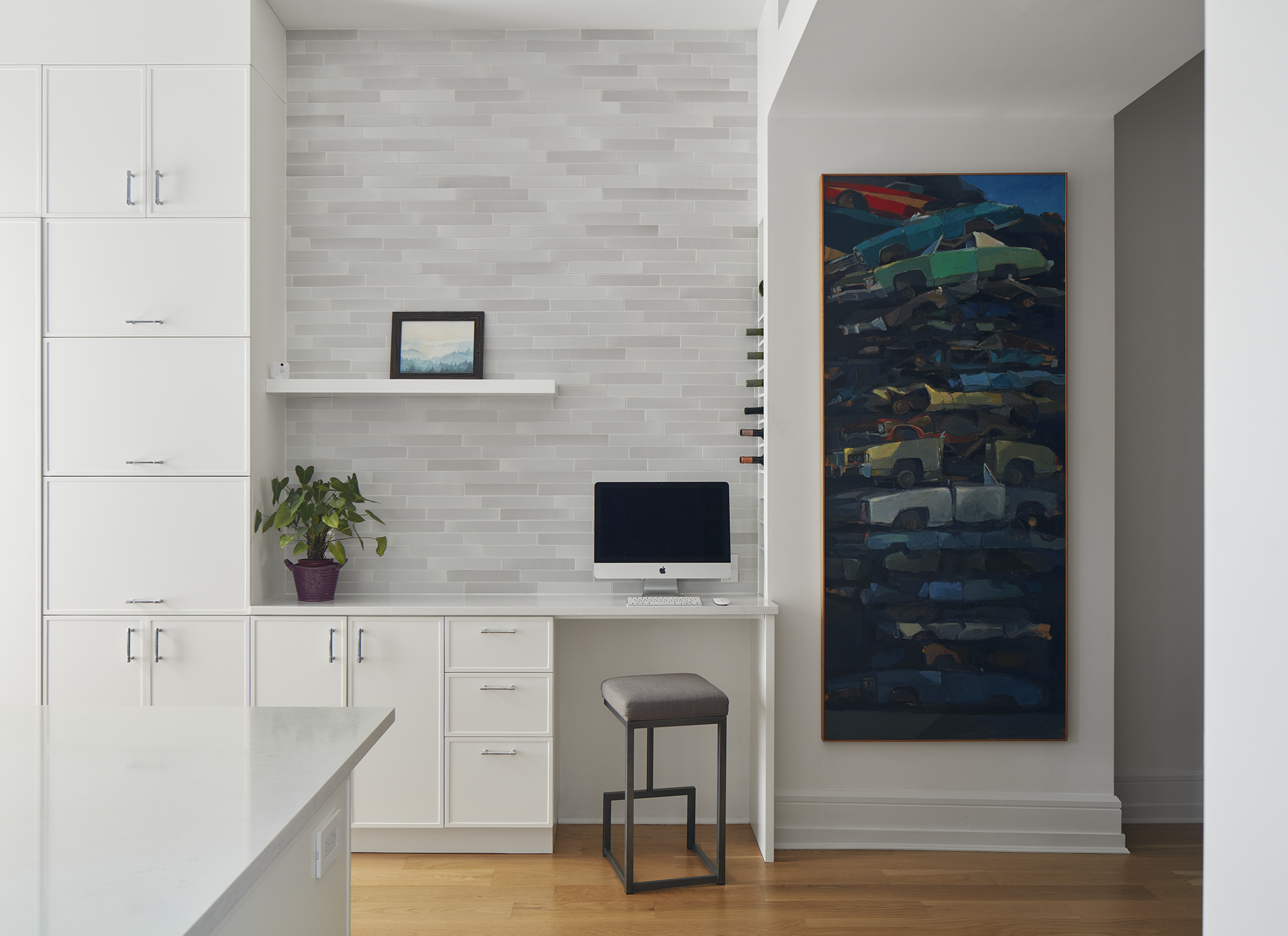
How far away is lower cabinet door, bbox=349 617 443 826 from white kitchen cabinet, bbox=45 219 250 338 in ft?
4.06

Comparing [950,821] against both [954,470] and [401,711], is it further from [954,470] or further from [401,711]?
[401,711]

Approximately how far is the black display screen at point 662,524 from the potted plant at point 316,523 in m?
0.85

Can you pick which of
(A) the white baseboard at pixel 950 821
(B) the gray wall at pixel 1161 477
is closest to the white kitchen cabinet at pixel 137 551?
(A) the white baseboard at pixel 950 821

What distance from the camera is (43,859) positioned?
103 centimetres

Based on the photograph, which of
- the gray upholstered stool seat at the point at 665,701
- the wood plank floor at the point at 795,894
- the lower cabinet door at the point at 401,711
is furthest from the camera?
the lower cabinet door at the point at 401,711

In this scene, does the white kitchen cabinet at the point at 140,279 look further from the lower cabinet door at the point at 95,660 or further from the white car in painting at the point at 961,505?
the white car in painting at the point at 961,505

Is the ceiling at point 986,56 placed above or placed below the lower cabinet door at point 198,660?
above

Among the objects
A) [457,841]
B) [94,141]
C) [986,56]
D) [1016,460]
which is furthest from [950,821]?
[94,141]

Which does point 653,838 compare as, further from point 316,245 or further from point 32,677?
point 316,245

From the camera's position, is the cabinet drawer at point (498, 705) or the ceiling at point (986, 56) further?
the cabinet drawer at point (498, 705)

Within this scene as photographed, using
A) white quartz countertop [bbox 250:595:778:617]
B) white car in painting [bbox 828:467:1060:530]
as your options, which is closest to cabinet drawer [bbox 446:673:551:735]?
white quartz countertop [bbox 250:595:778:617]

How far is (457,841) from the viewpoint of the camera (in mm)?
2994

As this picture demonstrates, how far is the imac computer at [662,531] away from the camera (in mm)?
3221
